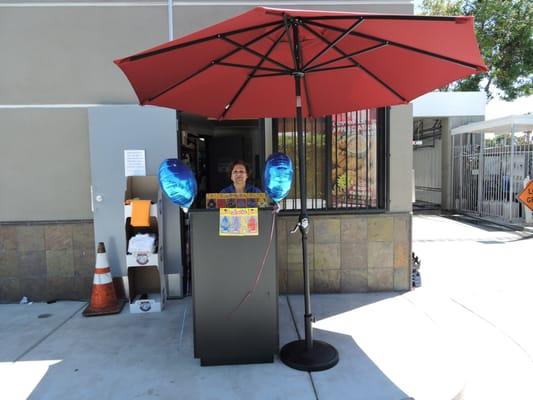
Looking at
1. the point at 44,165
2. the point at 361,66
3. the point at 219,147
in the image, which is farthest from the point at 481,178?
the point at 44,165

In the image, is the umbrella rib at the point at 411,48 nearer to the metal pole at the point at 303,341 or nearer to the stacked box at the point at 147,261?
the metal pole at the point at 303,341

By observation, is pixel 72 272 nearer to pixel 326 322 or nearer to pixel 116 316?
pixel 116 316

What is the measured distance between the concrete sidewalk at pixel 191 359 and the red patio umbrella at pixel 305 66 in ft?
1.01

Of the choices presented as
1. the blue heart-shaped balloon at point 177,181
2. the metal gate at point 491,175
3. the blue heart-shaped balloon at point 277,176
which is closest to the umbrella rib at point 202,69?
the blue heart-shaped balloon at point 177,181

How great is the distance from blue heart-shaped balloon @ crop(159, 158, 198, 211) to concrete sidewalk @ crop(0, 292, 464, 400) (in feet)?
4.42

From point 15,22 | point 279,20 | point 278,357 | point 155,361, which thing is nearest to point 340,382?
point 278,357

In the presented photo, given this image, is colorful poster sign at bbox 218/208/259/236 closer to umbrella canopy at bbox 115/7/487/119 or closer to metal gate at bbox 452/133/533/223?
umbrella canopy at bbox 115/7/487/119

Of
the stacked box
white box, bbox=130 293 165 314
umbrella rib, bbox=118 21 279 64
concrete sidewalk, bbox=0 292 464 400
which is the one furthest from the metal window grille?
umbrella rib, bbox=118 21 279 64

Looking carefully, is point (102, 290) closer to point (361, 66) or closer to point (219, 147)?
point (361, 66)

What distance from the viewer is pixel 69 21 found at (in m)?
4.67

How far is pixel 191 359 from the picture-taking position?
10.9ft

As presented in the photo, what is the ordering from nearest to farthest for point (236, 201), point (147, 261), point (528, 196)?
point (236, 201) → point (147, 261) → point (528, 196)

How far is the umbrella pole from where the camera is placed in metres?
3.09

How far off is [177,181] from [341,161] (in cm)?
261
